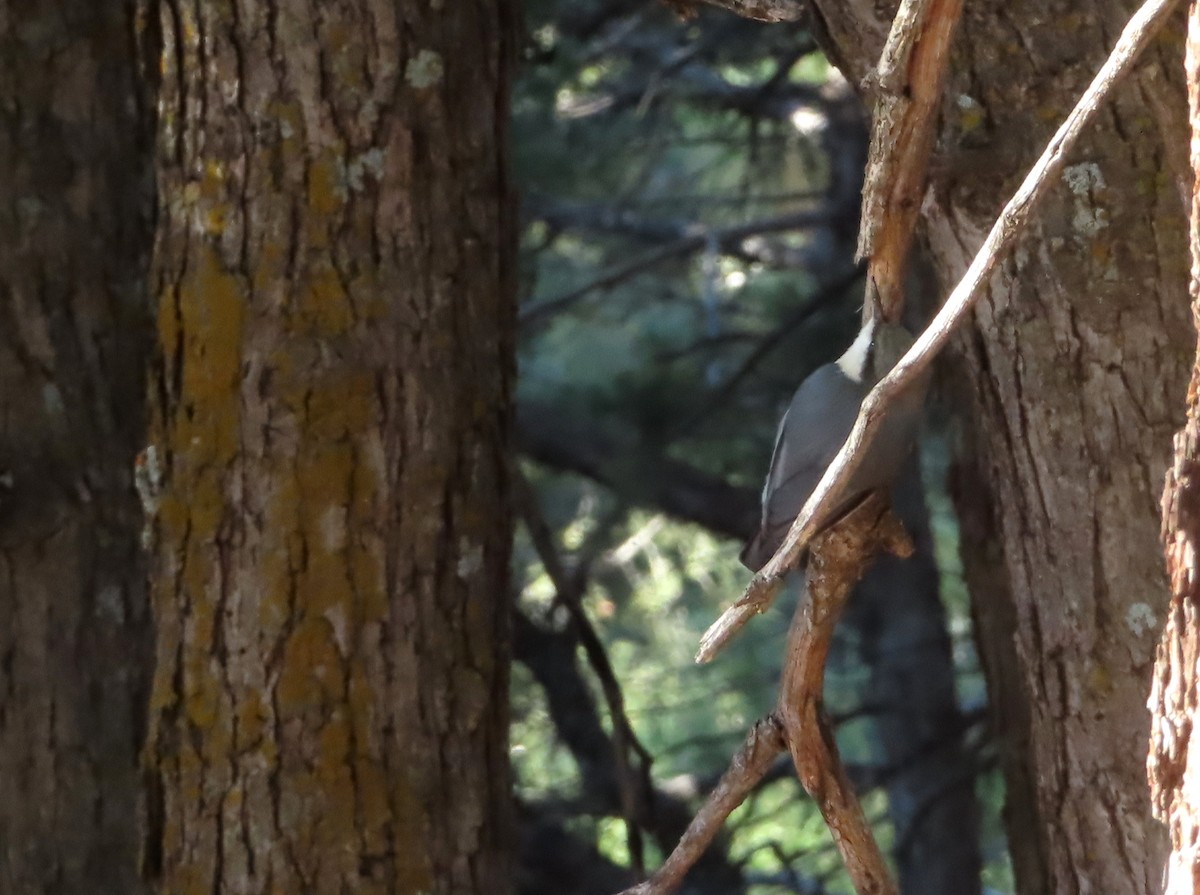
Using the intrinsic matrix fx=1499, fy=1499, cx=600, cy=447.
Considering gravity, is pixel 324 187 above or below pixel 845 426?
above

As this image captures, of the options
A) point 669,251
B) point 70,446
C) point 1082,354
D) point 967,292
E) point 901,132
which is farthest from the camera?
point 669,251

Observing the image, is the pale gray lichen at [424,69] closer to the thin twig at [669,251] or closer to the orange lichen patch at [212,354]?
the orange lichen patch at [212,354]

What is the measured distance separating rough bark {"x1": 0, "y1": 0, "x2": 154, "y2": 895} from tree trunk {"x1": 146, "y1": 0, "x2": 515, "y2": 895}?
0.23 metres

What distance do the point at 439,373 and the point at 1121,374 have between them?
68 cm

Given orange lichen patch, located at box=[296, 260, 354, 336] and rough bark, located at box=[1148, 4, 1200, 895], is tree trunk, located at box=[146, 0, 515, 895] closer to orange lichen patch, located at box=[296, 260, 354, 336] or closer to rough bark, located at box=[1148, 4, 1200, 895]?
orange lichen patch, located at box=[296, 260, 354, 336]

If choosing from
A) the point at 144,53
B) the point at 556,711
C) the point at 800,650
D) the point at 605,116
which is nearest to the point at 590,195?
the point at 605,116

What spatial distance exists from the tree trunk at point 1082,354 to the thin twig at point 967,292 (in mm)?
459

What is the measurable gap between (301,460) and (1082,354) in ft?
2.46

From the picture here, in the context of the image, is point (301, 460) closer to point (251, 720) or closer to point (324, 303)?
point (324, 303)

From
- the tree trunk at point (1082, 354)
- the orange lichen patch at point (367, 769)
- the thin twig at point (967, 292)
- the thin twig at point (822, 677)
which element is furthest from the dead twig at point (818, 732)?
the orange lichen patch at point (367, 769)

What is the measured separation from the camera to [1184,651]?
30.9 inches

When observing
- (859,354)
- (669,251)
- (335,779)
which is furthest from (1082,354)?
(669,251)

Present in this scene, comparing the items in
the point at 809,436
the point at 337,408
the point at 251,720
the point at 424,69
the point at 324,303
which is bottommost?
the point at 251,720

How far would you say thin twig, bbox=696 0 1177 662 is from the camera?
30.7 inches
